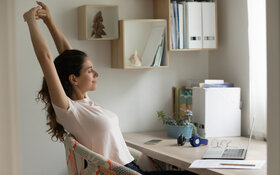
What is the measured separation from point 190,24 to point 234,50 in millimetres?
374

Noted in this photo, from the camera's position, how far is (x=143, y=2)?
3656mm

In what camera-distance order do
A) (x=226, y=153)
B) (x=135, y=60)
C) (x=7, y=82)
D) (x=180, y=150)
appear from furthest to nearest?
1. (x=135, y=60)
2. (x=7, y=82)
3. (x=180, y=150)
4. (x=226, y=153)

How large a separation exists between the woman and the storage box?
3.28 feet

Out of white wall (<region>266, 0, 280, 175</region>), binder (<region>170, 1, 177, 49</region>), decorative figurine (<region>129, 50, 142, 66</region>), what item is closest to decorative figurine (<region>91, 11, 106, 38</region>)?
decorative figurine (<region>129, 50, 142, 66</region>)

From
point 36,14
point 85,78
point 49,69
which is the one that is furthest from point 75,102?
point 36,14

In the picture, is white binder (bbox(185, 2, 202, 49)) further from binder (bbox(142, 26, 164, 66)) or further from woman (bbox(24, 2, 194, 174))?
woman (bbox(24, 2, 194, 174))

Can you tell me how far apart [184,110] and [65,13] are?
1.10 metres

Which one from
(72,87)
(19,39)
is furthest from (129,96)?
(72,87)

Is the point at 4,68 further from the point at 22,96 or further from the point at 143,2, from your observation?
the point at 143,2

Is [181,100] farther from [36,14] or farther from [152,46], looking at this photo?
[36,14]

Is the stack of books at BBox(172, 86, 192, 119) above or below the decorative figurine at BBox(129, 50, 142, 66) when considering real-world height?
below

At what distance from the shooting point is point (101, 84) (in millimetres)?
3564

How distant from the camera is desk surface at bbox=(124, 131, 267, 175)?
2.39 m

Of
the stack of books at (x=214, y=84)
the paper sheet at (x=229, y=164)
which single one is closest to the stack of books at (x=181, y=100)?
the stack of books at (x=214, y=84)
